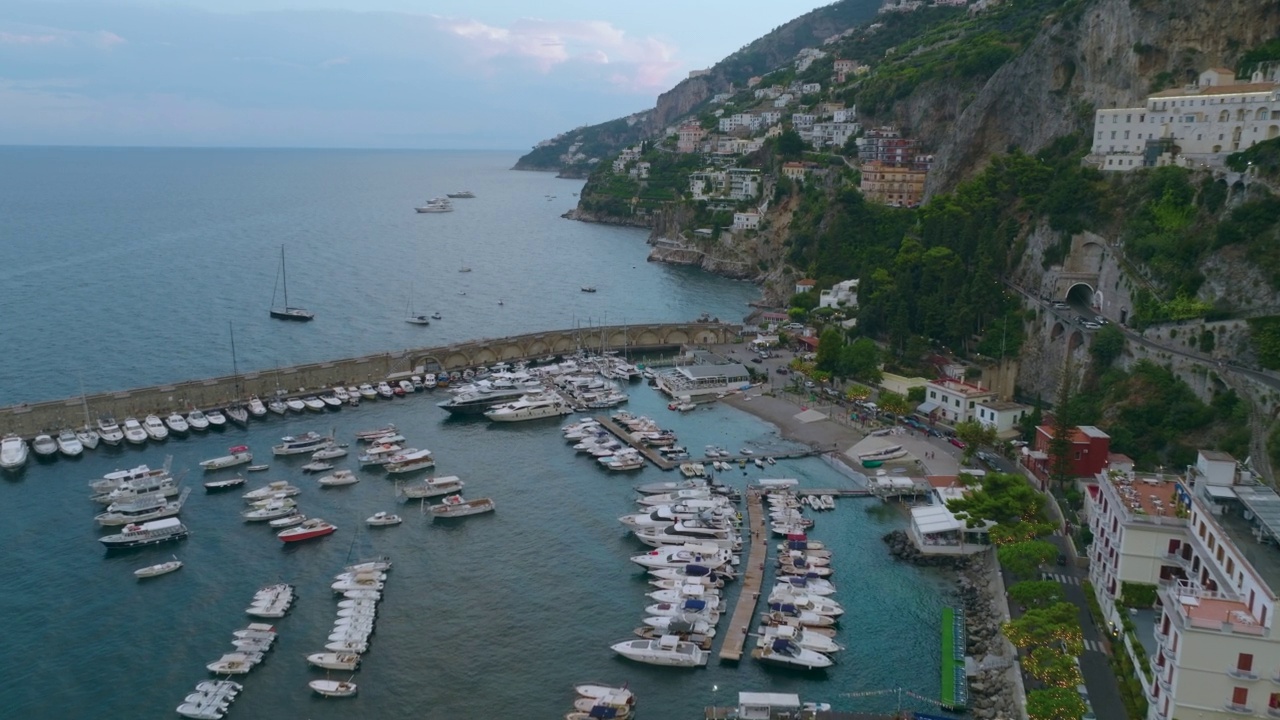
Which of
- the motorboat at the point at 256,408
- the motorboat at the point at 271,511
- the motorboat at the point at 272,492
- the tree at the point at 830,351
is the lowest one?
the motorboat at the point at 271,511

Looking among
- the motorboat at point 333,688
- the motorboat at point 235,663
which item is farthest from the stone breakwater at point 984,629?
the motorboat at point 235,663

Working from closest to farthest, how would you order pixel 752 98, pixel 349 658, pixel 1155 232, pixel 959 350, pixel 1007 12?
pixel 349 658, pixel 1155 232, pixel 959 350, pixel 1007 12, pixel 752 98

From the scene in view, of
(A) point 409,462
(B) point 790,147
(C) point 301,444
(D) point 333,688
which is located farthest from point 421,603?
(B) point 790,147

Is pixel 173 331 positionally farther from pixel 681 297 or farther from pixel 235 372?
pixel 681 297

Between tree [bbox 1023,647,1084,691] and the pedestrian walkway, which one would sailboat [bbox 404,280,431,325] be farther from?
tree [bbox 1023,647,1084,691]

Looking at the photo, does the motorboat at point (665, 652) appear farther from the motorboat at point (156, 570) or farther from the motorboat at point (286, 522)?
the motorboat at point (156, 570)

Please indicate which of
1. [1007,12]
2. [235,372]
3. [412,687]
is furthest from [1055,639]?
[1007,12]

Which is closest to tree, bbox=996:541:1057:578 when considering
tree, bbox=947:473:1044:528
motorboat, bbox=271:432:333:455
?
tree, bbox=947:473:1044:528
